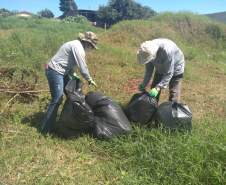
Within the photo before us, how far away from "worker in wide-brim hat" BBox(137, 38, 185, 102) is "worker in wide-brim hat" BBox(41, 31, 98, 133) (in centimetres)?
71

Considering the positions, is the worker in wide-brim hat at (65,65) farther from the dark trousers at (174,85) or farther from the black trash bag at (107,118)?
the dark trousers at (174,85)

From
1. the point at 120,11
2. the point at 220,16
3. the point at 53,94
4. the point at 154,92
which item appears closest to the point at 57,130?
the point at 53,94

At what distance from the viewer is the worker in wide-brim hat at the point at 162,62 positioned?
15.3 ft

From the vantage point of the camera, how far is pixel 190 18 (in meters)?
20.8

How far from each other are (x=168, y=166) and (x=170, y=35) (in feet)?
46.5

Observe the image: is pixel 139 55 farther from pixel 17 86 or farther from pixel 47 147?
pixel 17 86

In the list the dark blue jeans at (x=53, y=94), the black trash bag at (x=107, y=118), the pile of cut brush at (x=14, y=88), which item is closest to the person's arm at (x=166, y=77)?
the black trash bag at (x=107, y=118)

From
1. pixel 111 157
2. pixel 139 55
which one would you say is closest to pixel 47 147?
pixel 111 157

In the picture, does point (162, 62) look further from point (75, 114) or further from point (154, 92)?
point (75, 114)

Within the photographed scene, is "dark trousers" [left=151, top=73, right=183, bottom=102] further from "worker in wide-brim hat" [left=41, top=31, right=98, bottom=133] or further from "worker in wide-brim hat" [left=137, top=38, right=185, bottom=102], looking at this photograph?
"worker in wide-brim hat" [left=41, top=31, right=98, bottom=133]

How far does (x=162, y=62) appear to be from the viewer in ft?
16.3

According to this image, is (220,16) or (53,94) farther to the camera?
(220,16)

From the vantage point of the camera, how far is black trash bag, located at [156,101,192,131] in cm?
484

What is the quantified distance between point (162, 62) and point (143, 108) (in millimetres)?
631
